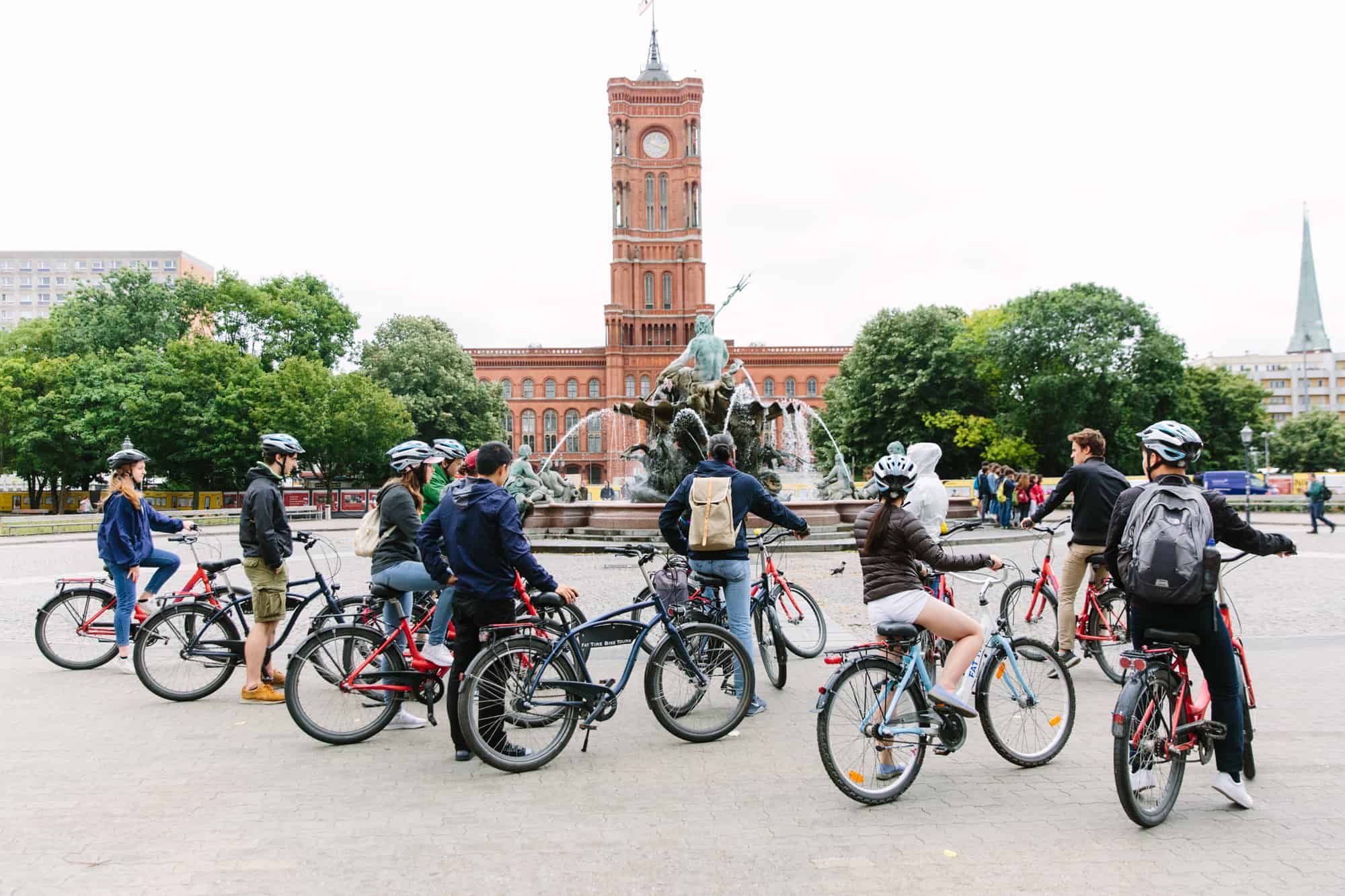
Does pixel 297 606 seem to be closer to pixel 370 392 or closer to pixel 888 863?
pixel 888 863

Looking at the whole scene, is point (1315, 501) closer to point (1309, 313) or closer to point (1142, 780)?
point (1142, 780)

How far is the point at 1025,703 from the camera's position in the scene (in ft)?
17.6

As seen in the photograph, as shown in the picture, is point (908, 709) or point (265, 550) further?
point (265, 550)

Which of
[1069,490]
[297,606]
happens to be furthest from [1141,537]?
[297,606]

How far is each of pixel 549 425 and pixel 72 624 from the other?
302ft

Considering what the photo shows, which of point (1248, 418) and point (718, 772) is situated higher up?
point (1248, 418)

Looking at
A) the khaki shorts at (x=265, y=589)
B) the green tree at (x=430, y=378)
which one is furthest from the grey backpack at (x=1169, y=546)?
the green tree at (x=430, y=378)

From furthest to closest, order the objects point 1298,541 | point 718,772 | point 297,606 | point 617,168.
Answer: point 617,168 < point 1298,541 < point 297,606 < point 718,772

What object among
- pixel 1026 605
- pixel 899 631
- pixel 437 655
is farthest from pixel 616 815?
pixel 1026 605

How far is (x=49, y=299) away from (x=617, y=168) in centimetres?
10314

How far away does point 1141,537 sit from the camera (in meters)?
4.50

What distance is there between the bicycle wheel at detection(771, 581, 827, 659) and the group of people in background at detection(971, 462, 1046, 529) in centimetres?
1700

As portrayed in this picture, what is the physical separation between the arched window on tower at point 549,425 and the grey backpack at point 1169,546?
9618 centimetres

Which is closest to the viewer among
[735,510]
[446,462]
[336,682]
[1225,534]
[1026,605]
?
[1225,534]
